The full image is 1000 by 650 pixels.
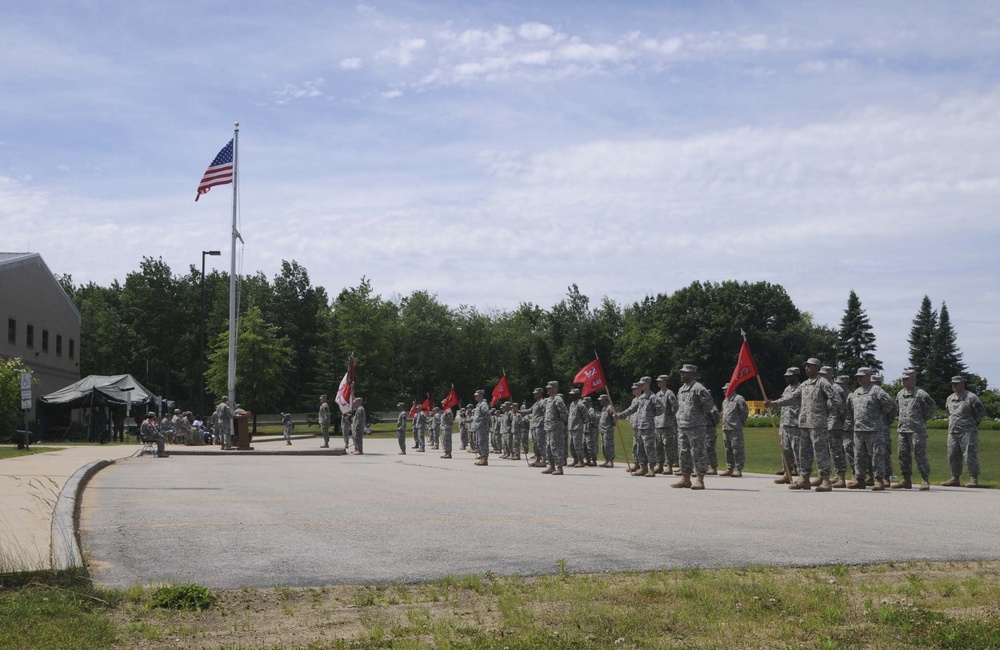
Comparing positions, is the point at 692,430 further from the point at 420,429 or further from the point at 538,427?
the point at 420,429

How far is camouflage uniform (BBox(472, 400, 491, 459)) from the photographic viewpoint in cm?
2620

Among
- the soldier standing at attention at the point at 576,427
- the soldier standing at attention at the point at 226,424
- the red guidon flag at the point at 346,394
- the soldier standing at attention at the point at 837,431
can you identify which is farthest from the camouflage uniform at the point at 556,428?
the soldier standing at attention at the point at 226,424

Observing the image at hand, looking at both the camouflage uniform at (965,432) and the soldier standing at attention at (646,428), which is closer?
the camouflage uniform at (965,432)

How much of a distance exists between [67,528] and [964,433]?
1473cm

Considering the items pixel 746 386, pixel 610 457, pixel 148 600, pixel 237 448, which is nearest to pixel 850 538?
pixel 148 600

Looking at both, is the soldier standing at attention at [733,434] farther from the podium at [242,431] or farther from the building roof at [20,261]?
the building roof at [20,261]

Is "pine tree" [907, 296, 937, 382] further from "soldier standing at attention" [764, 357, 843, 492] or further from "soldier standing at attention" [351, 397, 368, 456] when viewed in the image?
"soldier standing at attention" [764, 357, 843, 492]

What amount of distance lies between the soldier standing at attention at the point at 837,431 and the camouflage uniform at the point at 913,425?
0.95 metres

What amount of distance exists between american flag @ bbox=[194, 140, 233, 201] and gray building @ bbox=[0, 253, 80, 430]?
16.6m

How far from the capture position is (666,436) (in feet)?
68.3

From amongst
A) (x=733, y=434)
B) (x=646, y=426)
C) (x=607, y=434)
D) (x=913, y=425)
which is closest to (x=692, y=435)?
(x=913, y=425)

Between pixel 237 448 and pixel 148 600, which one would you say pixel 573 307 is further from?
pixel 148 600

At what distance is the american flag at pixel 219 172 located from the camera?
36844mm

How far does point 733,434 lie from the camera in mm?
21266
